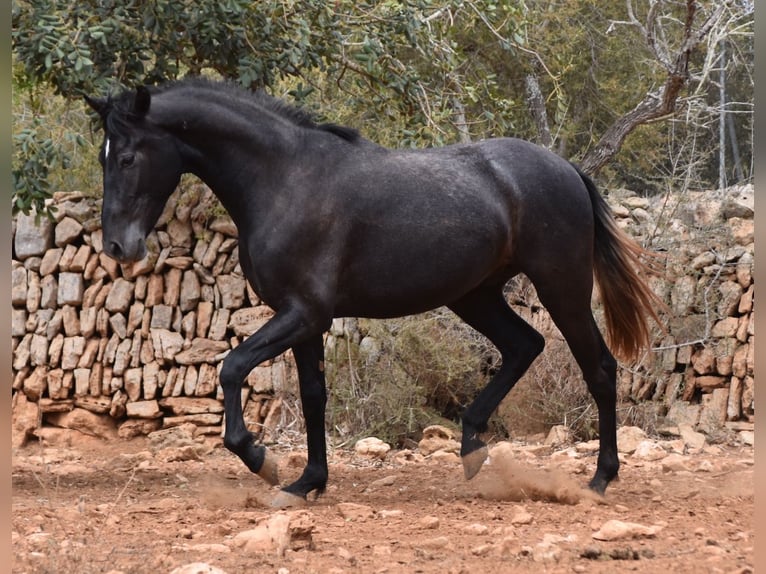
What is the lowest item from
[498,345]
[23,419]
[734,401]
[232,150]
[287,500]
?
[23,419]

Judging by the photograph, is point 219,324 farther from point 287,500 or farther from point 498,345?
point 287,500

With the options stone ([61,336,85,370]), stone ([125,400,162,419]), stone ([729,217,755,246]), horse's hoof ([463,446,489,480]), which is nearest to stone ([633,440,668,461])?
horse's hoof ([463,446,489,480])

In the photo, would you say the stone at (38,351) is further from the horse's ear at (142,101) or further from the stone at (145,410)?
the horse's ear at (142,101)

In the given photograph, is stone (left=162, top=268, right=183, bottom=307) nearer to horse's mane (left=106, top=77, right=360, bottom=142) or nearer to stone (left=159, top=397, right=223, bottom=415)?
stone (left=159, top=397, right=223, bottom=415)

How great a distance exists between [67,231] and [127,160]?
4.96 metres

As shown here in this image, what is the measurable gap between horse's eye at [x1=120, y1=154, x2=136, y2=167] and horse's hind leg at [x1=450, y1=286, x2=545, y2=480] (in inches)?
81.0

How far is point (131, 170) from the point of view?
5.01m

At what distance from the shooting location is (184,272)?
9383 millimetres

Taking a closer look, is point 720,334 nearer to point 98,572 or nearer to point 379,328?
point 379,328

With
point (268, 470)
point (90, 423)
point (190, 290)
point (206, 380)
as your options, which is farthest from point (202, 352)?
point (268, 470)

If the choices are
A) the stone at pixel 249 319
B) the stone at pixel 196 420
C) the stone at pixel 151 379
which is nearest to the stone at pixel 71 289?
the stone at pixel 151 379

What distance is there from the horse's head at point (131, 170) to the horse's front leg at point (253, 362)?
72cm

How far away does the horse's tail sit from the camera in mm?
5711

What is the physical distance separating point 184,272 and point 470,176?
4596 millimetres
